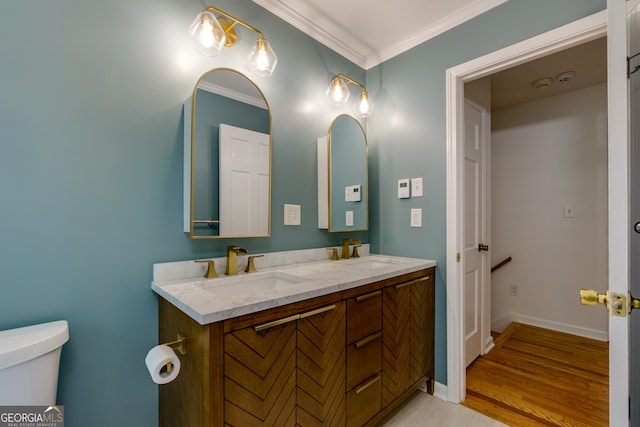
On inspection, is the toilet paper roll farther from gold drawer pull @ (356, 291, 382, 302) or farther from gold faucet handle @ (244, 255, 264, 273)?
gold drawer pull @ (356, 291, 382, 302)

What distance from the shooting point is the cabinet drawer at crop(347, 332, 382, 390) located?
1.31m

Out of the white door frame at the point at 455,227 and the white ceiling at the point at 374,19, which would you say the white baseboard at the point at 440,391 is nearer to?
the white door frame at the point at 455,227

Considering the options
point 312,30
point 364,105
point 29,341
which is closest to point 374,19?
point 312,30

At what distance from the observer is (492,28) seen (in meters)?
1.68

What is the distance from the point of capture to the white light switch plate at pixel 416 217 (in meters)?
1.98

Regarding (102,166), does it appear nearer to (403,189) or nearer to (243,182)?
(243,182)

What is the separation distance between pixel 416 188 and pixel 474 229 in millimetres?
718

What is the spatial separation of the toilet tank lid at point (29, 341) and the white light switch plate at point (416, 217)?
1.89 m

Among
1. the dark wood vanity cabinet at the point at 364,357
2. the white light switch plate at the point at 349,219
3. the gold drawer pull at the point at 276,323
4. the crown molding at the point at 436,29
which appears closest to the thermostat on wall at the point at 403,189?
the white light switch plate at the point at 349,219

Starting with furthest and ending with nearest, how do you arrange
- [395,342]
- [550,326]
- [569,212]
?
[550,326]
[569,212]
[395,342]

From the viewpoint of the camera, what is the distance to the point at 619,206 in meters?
0.83

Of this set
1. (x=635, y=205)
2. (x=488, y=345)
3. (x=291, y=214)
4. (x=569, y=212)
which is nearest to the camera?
(x=635, y=205)

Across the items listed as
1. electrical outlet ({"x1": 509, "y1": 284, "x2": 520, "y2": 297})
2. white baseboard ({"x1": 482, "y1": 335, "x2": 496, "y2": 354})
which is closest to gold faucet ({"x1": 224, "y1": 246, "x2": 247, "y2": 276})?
white baseboard ({"x1": 482, "y1": 335, "x2": 496, "y2": 354})

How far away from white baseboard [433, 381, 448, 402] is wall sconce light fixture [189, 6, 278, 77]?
2.20m
